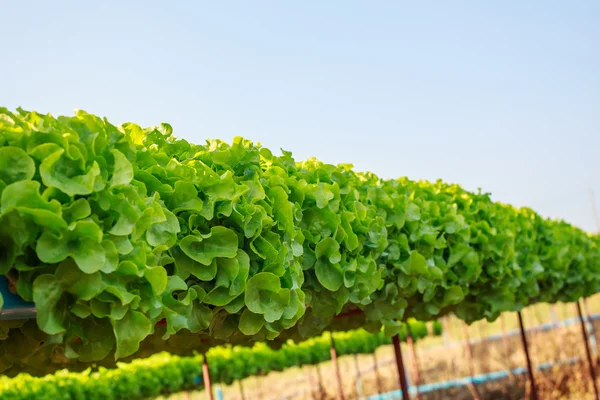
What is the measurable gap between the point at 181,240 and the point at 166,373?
9.84 metres

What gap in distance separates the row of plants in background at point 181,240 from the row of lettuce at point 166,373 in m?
4.01

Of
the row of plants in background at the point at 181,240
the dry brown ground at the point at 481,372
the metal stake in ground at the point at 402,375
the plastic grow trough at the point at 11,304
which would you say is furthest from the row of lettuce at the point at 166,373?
the plastic grow trough at the point at 11,304

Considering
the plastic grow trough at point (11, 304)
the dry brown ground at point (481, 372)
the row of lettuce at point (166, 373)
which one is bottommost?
the dry brown ground at point (481, 372)

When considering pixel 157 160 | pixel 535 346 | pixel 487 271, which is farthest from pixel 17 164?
pixel 535 346

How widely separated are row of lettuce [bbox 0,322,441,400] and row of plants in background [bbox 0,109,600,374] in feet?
13.2

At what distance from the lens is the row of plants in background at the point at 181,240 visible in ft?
5.74

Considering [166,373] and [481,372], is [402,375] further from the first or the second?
[481,372]

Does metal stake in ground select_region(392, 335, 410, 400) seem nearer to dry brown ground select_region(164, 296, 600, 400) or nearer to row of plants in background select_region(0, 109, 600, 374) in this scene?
row of plants in background select_region(0, 109, 600, 374)

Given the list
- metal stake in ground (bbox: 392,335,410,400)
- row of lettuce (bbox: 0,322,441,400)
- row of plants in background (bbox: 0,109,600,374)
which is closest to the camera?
row of plants in background (bbox: 0,109,600,374)

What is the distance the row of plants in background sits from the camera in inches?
68.9

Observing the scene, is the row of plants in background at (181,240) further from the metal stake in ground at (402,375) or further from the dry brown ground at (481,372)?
the dry brown ground at (481,372)

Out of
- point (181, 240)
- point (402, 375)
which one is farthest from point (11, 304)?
point (402, 375)

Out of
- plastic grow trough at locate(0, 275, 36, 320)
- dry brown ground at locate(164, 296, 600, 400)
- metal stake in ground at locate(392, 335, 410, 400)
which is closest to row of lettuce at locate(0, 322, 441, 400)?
dry brown ground at locate(164, 296, 600, 400)

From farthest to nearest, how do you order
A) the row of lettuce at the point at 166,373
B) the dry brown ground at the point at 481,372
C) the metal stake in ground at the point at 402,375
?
the dry brown ground at the point at 481,372 < the row of lettuce at the point at 166,373 < the metal stake in ground at the point at 402,375
